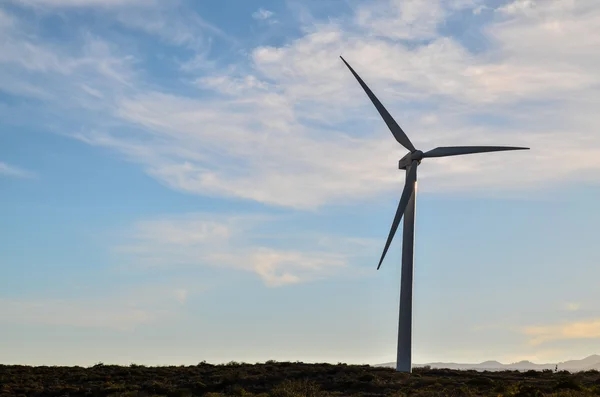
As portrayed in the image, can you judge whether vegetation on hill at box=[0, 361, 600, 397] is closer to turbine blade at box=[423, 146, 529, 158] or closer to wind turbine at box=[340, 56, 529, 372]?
wind turbine at box=[340, 56, 529, 372]

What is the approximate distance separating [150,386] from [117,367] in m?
20.4

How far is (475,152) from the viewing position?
63969 mm

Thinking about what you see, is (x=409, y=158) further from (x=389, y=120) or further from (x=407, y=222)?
(x=407, y=222)

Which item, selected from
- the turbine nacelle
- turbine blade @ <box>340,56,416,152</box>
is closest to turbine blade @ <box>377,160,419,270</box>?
the turbine nacelle

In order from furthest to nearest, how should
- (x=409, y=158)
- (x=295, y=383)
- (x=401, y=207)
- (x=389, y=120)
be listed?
(x=389, y=120) < (x=409, y=158) < (x=401, y=207) < (x=295, y=383)

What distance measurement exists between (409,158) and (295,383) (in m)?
21.6

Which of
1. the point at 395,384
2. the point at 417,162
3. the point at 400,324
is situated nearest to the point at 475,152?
the point at 417,162

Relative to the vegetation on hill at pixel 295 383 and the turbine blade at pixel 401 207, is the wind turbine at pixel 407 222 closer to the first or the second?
the turbine blade at pixel 401 207

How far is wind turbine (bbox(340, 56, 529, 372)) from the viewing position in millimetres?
60062

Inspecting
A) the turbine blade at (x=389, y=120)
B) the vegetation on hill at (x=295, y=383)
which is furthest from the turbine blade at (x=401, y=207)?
the vegetation on hill at (x=295, y=383)

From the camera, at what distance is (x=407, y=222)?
61844mm

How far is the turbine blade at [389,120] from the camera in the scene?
214 ft

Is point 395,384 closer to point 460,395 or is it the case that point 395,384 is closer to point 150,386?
point 460,395

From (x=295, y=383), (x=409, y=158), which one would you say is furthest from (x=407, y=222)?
(x=295, y=383)
